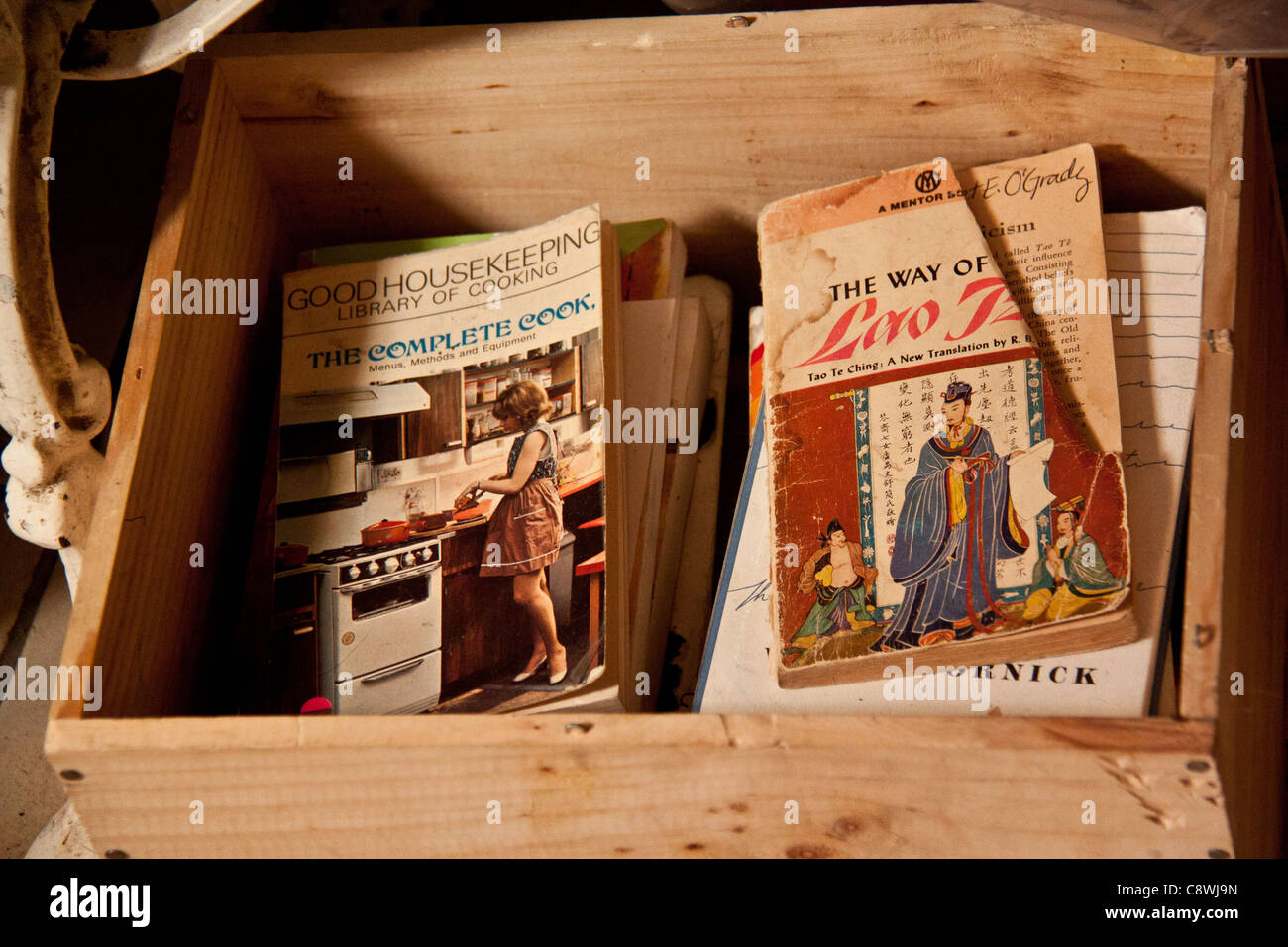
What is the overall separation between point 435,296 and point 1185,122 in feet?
2.01

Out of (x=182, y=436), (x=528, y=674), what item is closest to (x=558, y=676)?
(x=528, y=674)

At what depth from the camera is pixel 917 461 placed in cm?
66

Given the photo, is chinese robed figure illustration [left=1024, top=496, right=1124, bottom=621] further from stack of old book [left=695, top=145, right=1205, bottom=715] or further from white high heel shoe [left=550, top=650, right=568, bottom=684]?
white high heel shoe [left=550, top=650, right=568, bottom=684]

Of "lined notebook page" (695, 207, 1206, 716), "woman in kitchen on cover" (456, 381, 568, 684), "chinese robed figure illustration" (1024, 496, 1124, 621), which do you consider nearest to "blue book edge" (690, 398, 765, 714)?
"lined notebook page" (695, 207, 1206, 716)

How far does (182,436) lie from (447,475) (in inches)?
7.7

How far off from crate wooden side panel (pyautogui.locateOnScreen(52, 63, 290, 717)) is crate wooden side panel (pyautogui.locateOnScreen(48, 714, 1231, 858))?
8 cm

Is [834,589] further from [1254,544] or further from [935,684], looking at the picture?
[1254,544]

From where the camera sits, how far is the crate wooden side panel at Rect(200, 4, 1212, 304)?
0.74 meters

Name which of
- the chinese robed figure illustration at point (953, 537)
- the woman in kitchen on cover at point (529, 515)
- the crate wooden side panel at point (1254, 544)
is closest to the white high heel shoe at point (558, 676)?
the woman in kitchen on cover at point (529, 515)

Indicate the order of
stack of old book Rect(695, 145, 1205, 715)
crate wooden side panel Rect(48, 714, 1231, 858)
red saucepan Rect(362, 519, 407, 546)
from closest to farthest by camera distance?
crate wooden side panel Rect(48, 714, 1231, 858)
stack of old book Rect(695, 145, 1205, 715)
red saucepan Rect(362, 519, 407, 546)

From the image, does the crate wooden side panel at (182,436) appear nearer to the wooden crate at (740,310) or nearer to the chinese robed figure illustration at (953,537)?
the wooden crate at (740,310)

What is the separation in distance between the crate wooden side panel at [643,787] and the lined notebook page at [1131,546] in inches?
3.4

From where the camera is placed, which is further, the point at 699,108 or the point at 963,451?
the point at 699,108
